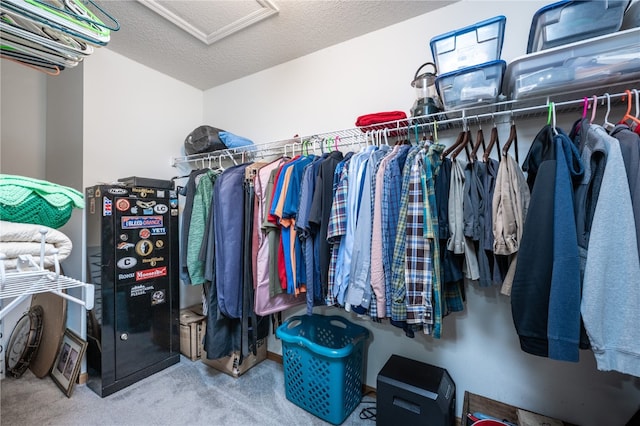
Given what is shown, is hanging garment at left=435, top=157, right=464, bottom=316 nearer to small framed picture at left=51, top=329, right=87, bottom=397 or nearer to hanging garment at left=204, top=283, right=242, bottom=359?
hanging garment at left=204, top=283, right=242, bottom=359

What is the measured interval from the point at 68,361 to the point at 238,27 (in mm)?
2653

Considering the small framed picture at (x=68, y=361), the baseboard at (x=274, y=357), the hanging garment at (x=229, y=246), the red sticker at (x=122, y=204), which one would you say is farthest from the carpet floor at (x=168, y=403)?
the red sticker at (x=122, y=204)

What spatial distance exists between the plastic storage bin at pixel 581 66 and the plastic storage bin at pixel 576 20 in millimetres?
104

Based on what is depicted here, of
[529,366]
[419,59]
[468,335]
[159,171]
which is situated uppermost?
[419,59]

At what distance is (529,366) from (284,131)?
228cm

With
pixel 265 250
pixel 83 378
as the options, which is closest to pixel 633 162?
pixel 265 250

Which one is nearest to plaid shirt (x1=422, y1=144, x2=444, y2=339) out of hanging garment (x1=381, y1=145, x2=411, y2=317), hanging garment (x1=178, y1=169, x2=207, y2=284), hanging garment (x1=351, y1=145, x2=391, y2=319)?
hanging garment (x1=381, y1=145, x2=411, y2=317)

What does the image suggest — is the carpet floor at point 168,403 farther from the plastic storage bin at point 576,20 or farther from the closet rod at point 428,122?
the plastic storage bin at point 576,20

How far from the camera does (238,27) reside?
1884mm

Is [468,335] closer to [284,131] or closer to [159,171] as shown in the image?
[284,131]

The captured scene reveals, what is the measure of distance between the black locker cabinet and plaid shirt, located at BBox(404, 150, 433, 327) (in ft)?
6.43

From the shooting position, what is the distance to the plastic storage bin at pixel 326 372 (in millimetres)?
1574

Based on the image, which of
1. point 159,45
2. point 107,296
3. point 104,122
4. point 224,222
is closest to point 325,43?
point 159,45

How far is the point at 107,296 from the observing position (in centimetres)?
190
